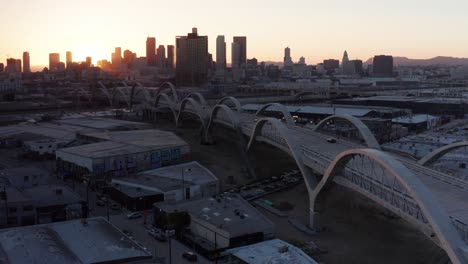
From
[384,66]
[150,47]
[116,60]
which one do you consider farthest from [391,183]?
[116,60]

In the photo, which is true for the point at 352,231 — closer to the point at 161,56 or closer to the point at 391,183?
the point at 391,183

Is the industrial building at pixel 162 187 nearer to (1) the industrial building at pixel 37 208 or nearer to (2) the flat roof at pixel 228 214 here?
(2) the flat roof at pixel 228 214

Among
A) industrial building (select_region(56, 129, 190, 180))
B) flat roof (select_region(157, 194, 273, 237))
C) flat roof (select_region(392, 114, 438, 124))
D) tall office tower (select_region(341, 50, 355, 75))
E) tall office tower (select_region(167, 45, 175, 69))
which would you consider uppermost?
tall office tower (select_region(167, 45, 175, 69))

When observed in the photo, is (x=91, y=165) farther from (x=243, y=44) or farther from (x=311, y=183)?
(x=243, y=44)

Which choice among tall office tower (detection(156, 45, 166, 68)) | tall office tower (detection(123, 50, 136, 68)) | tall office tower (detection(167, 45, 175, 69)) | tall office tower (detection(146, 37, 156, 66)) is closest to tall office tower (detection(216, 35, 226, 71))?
tall office tower (detection(167, 45, 175, 69))

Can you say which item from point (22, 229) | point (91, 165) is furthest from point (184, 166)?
point (22, 229)

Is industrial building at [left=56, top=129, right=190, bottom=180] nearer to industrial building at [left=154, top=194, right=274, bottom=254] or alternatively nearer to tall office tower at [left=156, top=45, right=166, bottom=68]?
industrial building at [left=154, top=194, right=274, bottom=254]
